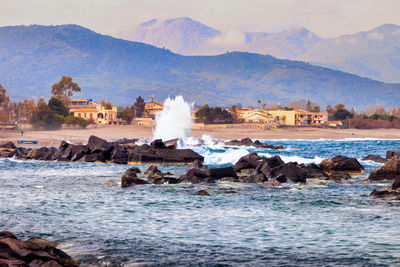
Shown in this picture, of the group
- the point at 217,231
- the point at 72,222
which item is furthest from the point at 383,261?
the point at 72,222

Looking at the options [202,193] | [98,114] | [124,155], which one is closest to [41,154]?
[124,155]

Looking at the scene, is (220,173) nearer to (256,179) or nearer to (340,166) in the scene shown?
(256,179)

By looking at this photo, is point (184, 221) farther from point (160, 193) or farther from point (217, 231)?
point (160, 193)

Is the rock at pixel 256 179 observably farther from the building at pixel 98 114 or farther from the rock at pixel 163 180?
the building at pixel 98 114

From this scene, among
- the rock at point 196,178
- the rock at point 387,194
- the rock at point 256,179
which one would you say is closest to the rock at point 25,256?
the rock at point 387,194

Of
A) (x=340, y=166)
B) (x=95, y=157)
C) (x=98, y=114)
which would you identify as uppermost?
(x=98, y=114)

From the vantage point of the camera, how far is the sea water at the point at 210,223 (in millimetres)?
14414

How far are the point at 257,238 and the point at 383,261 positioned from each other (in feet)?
12.4

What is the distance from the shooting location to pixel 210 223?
18766 millimetres

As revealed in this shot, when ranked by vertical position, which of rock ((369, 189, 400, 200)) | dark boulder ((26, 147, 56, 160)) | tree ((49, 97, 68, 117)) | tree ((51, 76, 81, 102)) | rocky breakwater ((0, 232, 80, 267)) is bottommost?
dark boulder ((26, 147, 56, 160))

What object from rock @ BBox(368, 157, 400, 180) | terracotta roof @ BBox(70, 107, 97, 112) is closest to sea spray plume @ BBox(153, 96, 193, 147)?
rock @ BBox(368, 157, 400, 180)

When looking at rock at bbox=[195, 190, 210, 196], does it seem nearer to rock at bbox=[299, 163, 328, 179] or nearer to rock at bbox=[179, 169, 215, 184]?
rock at bbox=[179, 169, 215, 184]

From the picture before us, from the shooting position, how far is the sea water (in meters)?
14.4

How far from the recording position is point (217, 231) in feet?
57.2
